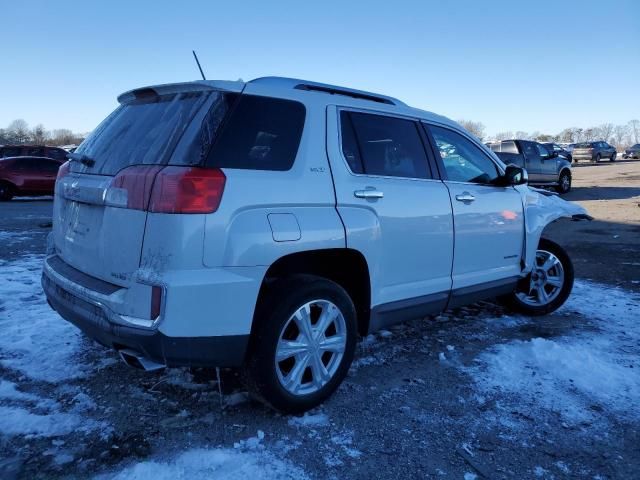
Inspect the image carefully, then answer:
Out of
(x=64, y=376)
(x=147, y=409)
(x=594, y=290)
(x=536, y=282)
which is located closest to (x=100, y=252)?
(x=147, y=409)

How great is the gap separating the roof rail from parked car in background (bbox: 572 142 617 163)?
46143 millimetres

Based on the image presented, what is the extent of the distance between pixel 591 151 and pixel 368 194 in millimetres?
47286

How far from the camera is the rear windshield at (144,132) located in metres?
2.73

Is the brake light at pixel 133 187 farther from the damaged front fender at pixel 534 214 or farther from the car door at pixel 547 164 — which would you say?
the car door at pixel 547 164

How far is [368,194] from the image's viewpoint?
3.25m

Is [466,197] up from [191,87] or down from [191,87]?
down

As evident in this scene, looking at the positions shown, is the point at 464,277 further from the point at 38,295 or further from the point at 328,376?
the point at 38,295

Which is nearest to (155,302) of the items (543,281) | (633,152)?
(543,281)

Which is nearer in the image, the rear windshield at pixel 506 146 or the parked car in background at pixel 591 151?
the rear windshield at pixel 506 146

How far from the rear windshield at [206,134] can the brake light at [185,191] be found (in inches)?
3.3

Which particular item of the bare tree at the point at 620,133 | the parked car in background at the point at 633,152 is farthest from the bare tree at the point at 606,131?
the parked car in background at the point at 633,152

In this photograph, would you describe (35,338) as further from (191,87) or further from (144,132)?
(191,87)

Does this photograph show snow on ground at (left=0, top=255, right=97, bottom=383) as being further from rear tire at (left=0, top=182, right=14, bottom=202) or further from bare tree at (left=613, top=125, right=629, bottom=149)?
bare tree at (left=613, top=125, right=629, bottom=149)

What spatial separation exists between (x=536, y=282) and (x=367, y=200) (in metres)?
2.68
